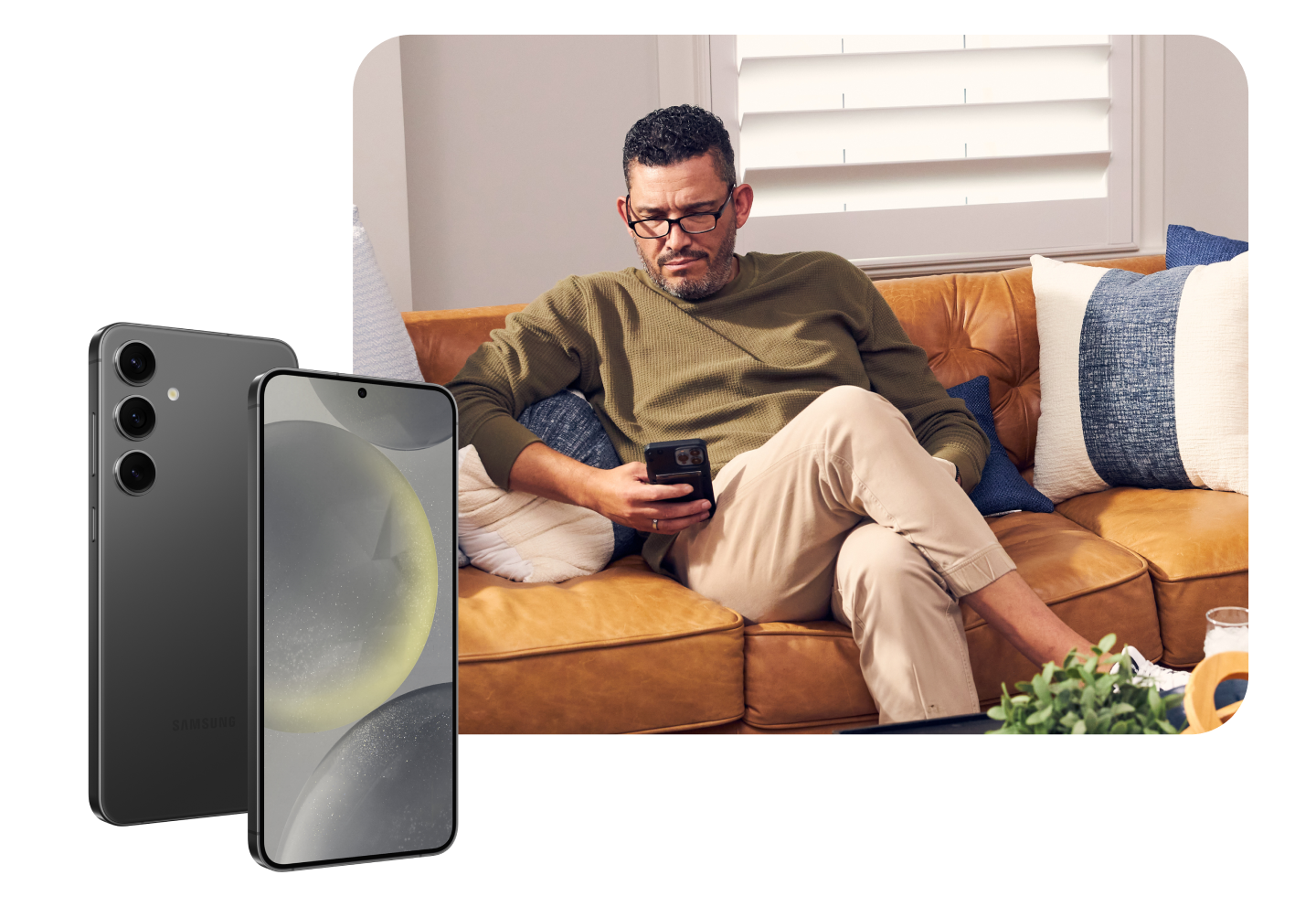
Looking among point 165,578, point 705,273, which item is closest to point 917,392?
point 705,273

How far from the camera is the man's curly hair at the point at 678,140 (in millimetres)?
1185

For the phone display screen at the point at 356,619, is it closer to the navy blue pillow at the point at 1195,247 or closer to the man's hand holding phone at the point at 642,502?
the man's hand holding phone at the point at 642,502

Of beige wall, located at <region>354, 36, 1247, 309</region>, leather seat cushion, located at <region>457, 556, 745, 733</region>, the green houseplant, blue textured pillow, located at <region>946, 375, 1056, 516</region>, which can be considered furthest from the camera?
blue textured pillow, located at <region>946, 375, 1056, 516</region>

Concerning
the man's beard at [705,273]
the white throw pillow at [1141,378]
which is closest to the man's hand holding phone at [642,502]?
the man's beard at [705,273]

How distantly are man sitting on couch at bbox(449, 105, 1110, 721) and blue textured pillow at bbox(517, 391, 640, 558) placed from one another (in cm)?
1

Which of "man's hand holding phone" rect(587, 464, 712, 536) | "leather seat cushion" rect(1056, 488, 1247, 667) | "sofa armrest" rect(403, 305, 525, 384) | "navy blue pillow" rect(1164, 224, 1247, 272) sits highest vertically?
"navy blue pillow" rect(1164, 224, 1247, 272)

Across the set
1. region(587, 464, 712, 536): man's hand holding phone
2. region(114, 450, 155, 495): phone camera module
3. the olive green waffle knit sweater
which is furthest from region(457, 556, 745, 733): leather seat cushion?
region(114, 450, 155, 495): phone camera module

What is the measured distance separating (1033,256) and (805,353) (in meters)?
0.37

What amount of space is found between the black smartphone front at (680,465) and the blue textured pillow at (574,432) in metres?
0.08

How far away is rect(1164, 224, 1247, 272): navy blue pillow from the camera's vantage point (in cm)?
124

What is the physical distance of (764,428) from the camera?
121cm

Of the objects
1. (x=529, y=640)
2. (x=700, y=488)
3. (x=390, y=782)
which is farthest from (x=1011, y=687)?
(x=390, y=782)

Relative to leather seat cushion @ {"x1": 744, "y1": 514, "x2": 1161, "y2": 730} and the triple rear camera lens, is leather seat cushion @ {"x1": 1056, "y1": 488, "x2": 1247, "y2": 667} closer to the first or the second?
leather seat cushion @ {"x1": 744, "y1": 514, "x2": 1161, "y2": 730}

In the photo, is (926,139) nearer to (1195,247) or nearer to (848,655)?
(1195,247)
